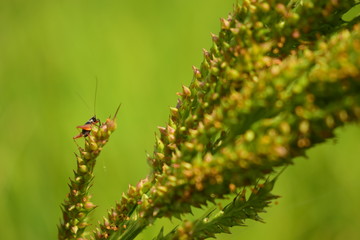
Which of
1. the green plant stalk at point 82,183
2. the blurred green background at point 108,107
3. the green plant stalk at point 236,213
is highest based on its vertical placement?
the blurred green background at point 108,107

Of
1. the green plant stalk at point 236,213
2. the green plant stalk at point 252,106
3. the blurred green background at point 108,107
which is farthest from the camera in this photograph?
the blurred green background at point 108,107

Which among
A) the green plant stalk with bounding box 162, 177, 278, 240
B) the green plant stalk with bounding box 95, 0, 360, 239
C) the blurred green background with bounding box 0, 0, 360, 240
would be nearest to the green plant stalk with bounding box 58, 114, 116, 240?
the green plant stalk with bounding box 95, 0, 360, 239

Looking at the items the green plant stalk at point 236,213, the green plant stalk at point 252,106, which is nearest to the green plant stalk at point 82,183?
the green plant stalk at point 252,106

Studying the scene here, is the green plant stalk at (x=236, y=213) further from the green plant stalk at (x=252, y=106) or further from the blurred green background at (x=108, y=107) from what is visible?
the blurred green background at (x=108, y=107)

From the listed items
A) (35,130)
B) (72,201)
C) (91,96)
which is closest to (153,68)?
(91,96)

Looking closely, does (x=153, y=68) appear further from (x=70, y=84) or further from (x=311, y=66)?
(x=311, y=66)
